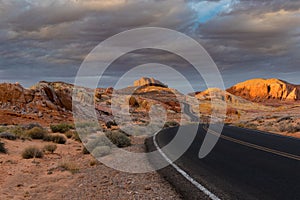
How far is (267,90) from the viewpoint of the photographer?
154000 mm

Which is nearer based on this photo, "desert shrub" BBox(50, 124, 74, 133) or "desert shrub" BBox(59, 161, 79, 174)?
"desert shrub" BBox(59, 161, 79, 174)

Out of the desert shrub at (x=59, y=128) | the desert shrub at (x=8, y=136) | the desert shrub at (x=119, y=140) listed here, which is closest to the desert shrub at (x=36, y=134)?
the desert shrub at (x=8, y=136)

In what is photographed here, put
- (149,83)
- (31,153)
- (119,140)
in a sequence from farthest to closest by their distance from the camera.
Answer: (149,83) < (119,140) < (31,153)

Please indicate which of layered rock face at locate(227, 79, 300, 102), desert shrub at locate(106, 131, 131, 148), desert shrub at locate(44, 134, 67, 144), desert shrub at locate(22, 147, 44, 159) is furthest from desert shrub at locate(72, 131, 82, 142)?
layered rock face at locate(227, 79, 300, 102)

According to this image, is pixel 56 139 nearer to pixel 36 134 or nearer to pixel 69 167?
pixel 36 134

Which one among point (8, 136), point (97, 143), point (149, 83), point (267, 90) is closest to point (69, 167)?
point (97, 143)

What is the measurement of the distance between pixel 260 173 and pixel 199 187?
2.35 m

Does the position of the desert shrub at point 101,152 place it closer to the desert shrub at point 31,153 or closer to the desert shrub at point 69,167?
the desert shrub at point 69,167

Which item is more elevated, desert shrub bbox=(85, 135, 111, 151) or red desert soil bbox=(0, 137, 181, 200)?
desert shrub bbox=(85, 135, 111, 151)

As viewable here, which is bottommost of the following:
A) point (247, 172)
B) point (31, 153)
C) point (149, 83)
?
point (31, 153)

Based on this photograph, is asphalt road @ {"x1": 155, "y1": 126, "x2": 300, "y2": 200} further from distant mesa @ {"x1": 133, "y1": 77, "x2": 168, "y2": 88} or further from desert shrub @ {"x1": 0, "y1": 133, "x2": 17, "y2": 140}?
distant mesa @ {"x1": 133, "y1": 77, "x2": 168, "y2": 88}

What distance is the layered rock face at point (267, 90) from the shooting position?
146000 mm

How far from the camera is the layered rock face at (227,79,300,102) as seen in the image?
5748 inches

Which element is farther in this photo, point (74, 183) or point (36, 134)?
point (36, 134)
